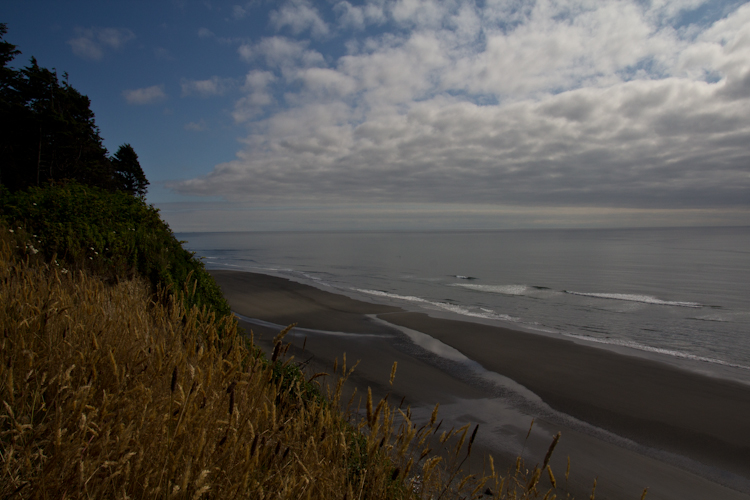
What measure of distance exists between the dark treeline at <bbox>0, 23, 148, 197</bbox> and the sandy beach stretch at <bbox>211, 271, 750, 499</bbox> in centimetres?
2142

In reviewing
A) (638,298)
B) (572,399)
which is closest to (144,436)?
(572,399)

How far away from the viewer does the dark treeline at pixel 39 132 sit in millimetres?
25047

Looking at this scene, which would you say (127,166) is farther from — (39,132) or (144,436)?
(144,436)

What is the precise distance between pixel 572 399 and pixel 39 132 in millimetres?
32305

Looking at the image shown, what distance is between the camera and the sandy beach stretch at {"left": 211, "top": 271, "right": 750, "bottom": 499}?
18.9 ft

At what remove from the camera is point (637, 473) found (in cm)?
563

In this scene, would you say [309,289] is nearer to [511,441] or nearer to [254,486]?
[511,441]

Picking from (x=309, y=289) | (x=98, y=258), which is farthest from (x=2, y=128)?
(x=98, y=258)

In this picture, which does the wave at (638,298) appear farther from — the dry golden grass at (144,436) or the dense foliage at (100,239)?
the dry golden grass at (144,436)

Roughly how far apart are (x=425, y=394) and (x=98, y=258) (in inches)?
257

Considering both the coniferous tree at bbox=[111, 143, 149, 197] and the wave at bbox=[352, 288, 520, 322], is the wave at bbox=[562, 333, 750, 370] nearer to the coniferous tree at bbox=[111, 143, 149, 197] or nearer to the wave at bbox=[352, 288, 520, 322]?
the wave at bbox=[352, 288, 520, 322]

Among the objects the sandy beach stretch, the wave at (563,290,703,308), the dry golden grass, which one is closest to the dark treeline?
the sandy beach stretch

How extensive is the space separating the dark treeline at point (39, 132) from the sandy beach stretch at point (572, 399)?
2142 cm

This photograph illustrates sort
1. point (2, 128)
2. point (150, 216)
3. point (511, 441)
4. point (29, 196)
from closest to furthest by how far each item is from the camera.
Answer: point (511, 441), point (29, 196), point (150, 216), point (2, 128)
